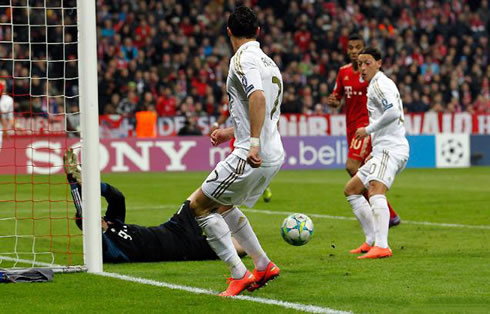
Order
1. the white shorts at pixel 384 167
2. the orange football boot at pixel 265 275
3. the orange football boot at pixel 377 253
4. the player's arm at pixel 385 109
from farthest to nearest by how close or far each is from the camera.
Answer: the white shorts at pixel 384 167 → the player's arm at pixel 385 109 → the orange football boot at pixel 377 253 → the orange football boot at pixel 265 275

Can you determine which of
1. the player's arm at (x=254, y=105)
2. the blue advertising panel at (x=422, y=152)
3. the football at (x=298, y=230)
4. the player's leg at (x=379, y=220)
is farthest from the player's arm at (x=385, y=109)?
the blue advertising panel at (x=422, y=152)

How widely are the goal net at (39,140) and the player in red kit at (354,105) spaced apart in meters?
3.29

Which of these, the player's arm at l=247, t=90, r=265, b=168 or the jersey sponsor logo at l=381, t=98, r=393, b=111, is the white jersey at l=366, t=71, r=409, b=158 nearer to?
the jersey sponsor logo at l=381, t=98, r=393, b=111

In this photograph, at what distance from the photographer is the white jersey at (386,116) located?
9.09 meters

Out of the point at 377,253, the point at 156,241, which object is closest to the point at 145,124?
the point at 156,241

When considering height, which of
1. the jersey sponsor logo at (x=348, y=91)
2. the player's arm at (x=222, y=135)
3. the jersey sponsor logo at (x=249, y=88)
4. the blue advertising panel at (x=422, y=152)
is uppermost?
the jersey sponsor logo at (x=249, y=88)

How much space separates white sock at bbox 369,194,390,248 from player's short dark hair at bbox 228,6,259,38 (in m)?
2.94

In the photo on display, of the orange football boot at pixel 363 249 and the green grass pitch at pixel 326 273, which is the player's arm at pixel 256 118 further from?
the orange football boot at pixel 363 249

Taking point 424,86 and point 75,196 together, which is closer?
point 75,196

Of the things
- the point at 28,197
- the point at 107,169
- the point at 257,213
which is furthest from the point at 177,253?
the point at 107,169

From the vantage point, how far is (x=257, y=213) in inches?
533

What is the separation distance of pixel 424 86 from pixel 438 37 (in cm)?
356

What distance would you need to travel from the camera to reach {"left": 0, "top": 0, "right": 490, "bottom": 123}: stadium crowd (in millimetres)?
26859

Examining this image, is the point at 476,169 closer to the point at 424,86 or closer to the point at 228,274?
the point at 424,86
